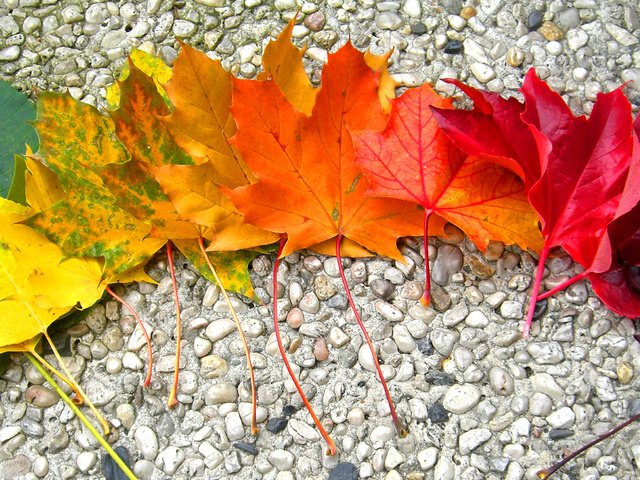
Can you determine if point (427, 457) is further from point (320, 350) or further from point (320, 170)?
point (320, 170)

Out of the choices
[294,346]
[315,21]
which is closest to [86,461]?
[294,346]

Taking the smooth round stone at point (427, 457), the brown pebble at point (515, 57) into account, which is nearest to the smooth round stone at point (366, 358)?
the smooth round stone at point (427, 457)

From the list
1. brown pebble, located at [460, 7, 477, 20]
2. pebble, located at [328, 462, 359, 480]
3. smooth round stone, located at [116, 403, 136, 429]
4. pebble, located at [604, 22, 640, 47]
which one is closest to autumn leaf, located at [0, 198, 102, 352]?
smooth round stone, located at [116, 403, 136, 429]

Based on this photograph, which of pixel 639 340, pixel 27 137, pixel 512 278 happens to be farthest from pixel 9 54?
pixel 639 340

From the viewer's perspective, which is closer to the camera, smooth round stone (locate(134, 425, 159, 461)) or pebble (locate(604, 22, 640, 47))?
smooth round stone (locate(134, 425, 159, 461))

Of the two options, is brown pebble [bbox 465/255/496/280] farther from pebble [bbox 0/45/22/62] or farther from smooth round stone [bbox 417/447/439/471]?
pebble [bbox 0/45/22/62]

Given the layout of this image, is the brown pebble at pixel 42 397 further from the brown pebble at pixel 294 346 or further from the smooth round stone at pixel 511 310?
the smooth round stone at pixel 511 310
